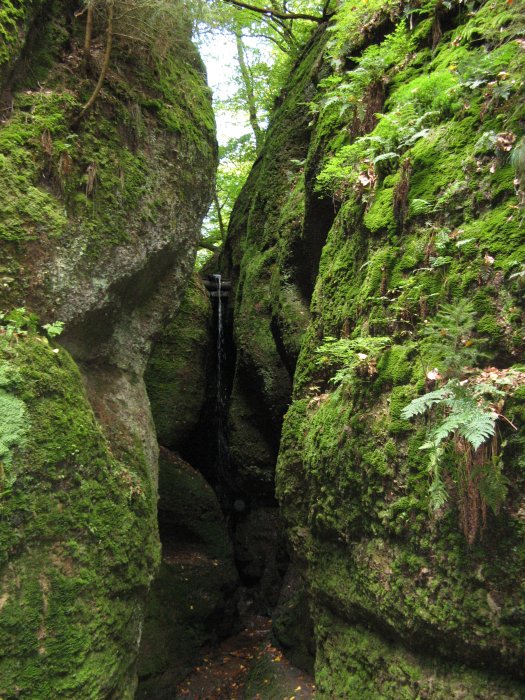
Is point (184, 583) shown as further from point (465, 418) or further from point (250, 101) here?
point (250, 101)

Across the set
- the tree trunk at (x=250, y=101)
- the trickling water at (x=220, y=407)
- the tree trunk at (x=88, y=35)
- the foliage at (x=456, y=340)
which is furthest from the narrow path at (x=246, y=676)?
the tree trunk at (x=250, y=101)

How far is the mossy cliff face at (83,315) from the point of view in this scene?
419 centimetres

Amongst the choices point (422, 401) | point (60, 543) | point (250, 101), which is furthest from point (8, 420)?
point (250, 101)

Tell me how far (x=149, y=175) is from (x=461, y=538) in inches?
236

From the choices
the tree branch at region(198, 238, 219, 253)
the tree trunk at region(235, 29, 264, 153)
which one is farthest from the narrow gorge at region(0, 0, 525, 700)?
the tree branch at region(198, 238, 219, 253)

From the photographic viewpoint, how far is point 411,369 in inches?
169

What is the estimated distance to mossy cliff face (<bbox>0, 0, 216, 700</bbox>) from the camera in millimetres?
4188

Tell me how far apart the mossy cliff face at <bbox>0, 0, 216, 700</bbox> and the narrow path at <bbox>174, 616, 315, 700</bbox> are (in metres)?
2.58

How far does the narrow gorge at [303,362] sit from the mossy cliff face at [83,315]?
0.03 meters

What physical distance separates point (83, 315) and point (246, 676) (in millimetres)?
6025

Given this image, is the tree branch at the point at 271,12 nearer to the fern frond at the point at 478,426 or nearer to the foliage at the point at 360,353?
the foliage at the point at 360,353

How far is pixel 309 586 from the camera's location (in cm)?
542

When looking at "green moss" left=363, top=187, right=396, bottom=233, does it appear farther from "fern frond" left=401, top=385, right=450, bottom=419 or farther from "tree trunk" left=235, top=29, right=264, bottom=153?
"tree trunk" left=235, top=29, right=264, bottom=153

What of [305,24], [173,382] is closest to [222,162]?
[305,24]
